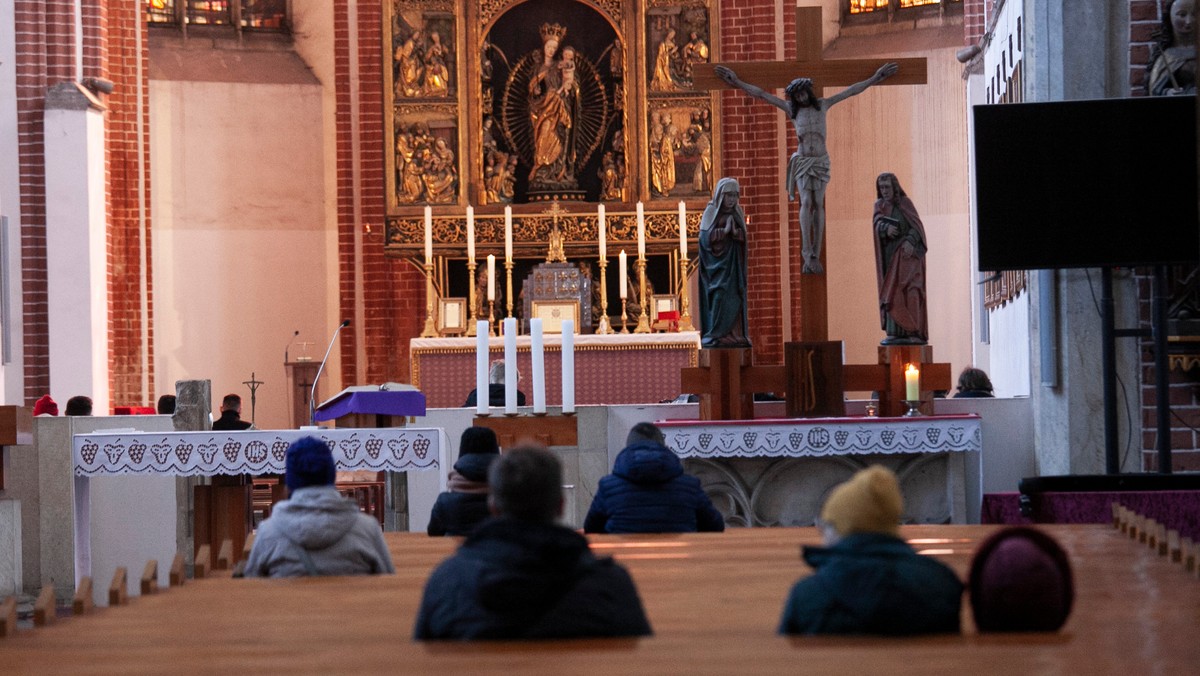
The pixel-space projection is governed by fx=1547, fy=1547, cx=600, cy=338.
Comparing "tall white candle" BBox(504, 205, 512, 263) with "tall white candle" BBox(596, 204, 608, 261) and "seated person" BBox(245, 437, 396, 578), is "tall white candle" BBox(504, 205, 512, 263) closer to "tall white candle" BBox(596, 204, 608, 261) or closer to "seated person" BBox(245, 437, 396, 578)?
"tall white candle" BBox(596, 204, 608, 261)

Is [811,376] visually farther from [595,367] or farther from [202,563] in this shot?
[202,563]

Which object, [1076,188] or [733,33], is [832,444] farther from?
[733,33]

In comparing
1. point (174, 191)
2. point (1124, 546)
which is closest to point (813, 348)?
point (1124, 546)

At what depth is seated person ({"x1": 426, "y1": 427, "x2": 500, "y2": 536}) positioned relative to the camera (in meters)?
6.25

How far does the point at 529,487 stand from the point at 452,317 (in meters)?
11.9

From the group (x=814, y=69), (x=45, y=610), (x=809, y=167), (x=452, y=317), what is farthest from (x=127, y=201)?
(x=45, y=610)

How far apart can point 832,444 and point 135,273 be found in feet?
29.3

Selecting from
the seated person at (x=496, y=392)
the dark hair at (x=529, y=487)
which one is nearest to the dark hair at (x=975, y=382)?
the seated person at (x=496, y=392)

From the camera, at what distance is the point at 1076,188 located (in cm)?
825

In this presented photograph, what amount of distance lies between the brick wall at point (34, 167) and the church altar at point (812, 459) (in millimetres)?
7546

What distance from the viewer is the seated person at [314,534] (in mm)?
5016

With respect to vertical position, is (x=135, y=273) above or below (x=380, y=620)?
above

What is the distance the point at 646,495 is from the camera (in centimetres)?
634

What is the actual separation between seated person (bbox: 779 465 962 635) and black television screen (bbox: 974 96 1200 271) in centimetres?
523
